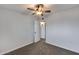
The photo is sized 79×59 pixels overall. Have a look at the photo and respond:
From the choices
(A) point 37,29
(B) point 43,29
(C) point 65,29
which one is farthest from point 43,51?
(A) point 37,29

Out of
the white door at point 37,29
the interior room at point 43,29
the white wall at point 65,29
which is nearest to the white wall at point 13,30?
the interior room at point 43,29

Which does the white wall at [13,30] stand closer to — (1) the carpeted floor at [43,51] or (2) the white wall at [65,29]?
(1) the carpeted floor at [43,51]

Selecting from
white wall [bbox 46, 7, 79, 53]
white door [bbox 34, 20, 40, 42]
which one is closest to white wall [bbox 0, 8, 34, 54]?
white door [bbox 34, 20, 40, 42]

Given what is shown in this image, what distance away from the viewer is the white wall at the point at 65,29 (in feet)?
8.34

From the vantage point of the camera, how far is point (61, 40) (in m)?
3.04

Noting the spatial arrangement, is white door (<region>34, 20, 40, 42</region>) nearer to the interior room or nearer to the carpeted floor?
the interior room

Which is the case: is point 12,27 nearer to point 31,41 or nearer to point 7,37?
point 7,37

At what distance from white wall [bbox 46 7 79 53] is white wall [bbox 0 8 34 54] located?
917mm

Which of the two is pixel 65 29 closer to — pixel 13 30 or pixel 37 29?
pixel 37 29

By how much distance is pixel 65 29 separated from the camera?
288 cm

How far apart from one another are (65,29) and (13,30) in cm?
171

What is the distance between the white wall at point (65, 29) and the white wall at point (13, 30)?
0.92m
